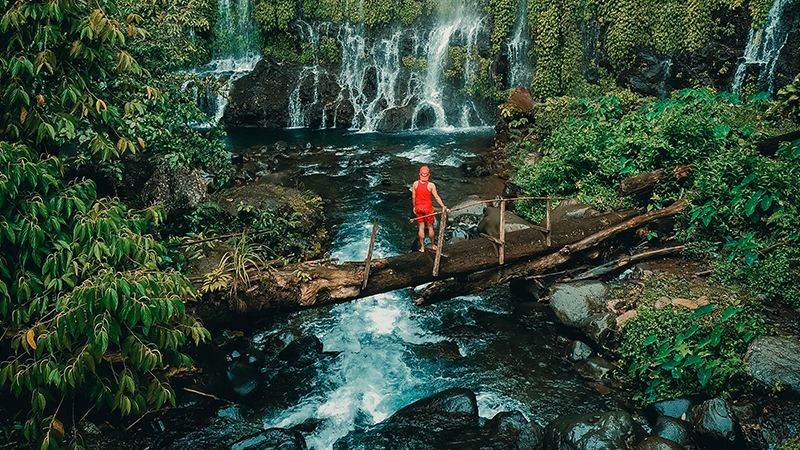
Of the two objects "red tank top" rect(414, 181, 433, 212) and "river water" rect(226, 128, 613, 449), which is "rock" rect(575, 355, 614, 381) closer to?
"river water" rect(226, 128, 613, 449)

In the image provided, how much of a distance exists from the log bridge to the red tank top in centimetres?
127

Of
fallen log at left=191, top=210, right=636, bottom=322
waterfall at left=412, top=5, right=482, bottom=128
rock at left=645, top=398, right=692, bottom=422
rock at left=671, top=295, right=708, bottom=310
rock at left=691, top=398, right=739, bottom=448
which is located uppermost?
waterfall at left=412, top=5, right=482, bottom=128

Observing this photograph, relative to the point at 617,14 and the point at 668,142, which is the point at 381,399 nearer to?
the point at 668,142

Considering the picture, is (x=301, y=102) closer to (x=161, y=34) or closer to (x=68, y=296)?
(x=161, y=34)

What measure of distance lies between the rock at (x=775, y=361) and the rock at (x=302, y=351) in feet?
21.1

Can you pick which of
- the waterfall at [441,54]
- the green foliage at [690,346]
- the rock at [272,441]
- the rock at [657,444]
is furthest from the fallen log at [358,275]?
the waterfall at [441,54]

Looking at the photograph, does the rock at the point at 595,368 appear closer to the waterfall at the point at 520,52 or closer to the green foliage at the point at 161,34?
the green foliage at the point at 161,34

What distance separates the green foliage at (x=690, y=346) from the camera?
6.99 meters

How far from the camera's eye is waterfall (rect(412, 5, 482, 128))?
80.0 feet

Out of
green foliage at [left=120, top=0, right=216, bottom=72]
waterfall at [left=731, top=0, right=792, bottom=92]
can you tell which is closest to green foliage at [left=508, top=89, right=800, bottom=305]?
waterfall at [left=731, top=0, right=792, bottom=92]

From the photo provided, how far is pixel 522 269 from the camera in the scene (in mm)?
9445

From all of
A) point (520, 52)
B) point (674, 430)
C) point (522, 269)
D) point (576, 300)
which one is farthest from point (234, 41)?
point (674, 430)

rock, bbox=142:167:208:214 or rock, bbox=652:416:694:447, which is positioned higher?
rock, bbox=142:167:208:214

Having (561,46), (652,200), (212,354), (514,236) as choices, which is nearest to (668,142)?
(652,200)
